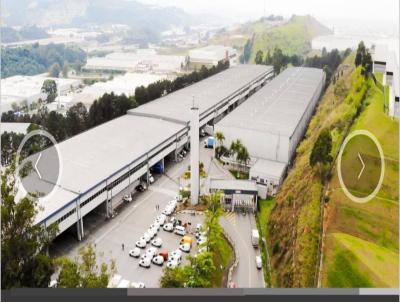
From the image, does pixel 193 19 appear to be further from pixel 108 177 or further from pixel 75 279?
pixel 75 279

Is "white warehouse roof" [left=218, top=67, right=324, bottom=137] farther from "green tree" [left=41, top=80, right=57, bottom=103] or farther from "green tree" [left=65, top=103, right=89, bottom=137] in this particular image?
"green tree" [left=41, top=80, right=57, bottom=103]

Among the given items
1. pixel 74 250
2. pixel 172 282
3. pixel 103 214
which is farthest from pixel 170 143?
pixel 172 282

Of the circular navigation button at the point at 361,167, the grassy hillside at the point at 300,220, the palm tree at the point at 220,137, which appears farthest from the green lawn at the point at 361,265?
the palm tree at the point at 220,137

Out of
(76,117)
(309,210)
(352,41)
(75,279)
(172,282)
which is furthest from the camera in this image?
(352,41)

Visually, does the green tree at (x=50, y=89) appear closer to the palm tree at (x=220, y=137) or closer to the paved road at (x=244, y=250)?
the palm tree at (x=220, y=137)

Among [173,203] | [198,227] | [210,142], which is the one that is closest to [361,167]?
[198,227]

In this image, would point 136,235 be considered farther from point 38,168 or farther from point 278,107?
point 278,107
